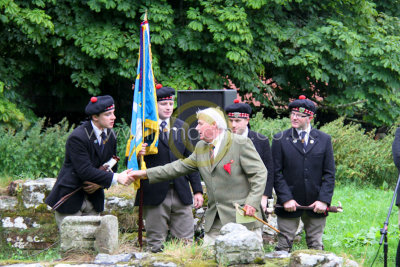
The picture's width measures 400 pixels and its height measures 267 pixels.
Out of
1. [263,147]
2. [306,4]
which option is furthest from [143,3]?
[263,147]

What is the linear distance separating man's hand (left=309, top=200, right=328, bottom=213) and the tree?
555 cm

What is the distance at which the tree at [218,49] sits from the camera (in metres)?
10.8

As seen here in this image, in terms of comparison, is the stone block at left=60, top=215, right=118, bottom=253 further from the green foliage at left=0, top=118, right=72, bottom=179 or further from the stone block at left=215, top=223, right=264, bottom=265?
the green foliage at left=0, top=118, right=72, bottom=179

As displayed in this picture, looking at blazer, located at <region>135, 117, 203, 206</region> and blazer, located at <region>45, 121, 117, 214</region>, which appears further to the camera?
blazer, located at <region>135, 117, 203, 206</region>

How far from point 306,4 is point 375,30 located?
5.47 ft

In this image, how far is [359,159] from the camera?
11.3 meters

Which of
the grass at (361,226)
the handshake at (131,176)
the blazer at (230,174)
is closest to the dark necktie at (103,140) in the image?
the handshake at (131,176)

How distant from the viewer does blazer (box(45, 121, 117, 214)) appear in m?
5.52

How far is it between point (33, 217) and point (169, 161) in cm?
243

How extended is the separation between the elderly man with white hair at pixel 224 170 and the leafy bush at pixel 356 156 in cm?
578

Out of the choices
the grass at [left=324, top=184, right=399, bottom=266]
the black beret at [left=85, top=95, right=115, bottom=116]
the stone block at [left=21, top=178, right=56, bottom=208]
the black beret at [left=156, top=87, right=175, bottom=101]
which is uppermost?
the black beret at [left=156, top=87, right=175, bottom=101]

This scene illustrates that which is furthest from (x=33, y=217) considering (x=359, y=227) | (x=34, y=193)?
(x=359, y=227)

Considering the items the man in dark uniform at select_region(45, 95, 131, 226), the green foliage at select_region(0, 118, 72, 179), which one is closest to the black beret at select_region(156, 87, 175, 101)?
the man in dark uniform at select_region(45, 95, 131, 226)

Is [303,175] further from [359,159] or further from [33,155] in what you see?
[359,159]
